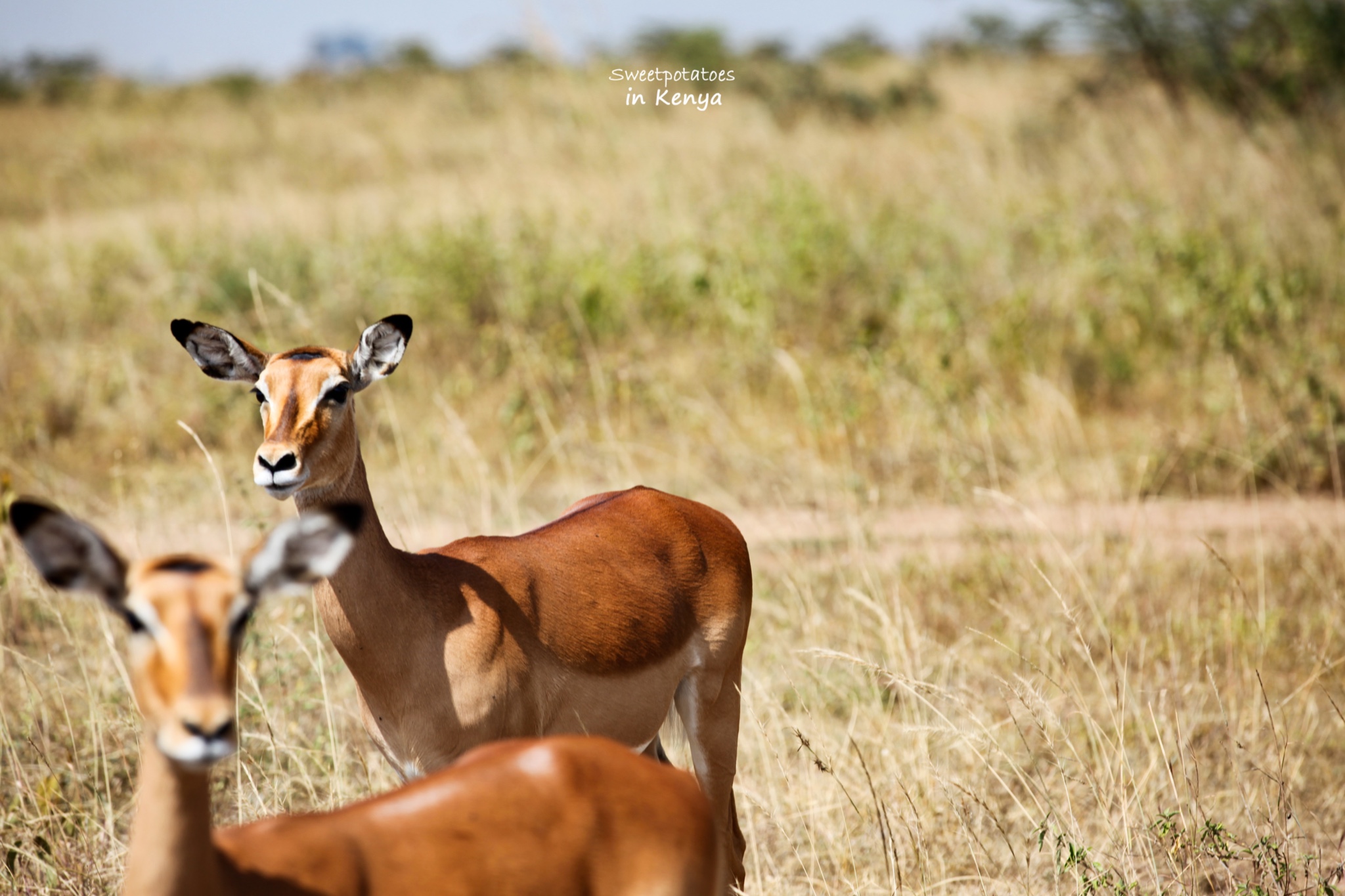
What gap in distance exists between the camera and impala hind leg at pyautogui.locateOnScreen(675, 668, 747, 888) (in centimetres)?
350

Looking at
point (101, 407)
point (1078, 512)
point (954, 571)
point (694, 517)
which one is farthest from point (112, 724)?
point (101, 407)

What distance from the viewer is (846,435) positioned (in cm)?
692

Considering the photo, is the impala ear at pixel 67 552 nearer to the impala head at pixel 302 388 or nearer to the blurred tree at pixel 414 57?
the impala head at pixel 302 388

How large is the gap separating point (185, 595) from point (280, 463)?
1113 mm

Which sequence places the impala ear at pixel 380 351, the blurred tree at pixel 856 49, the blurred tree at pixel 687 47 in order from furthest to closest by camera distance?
the blurred tree at pixel 856 49 < the blurred tree at pixel 687 47 < the impala ear at pixel 380 351

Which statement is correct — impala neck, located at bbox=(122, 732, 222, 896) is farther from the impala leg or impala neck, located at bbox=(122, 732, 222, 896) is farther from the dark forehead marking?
the impala leg

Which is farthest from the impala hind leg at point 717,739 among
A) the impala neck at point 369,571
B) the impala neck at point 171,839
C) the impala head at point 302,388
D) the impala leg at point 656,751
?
the impala neck at point 171,839

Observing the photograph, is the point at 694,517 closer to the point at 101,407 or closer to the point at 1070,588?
the point at 1070,588

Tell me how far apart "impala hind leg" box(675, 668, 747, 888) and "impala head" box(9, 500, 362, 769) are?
75.6 inches

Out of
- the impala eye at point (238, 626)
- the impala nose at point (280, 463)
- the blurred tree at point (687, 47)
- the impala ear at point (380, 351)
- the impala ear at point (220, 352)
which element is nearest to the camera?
the impala eye at point (238, 626)

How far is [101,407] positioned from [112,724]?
540cm

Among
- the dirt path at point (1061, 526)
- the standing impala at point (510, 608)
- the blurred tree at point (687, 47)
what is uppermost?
the blurred tree at point (687, 47)

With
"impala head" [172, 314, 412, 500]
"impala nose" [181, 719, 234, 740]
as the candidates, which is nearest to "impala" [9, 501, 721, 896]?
"impala nose" [181, 719, 234, 740]

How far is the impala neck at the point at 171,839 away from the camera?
5.95ft
